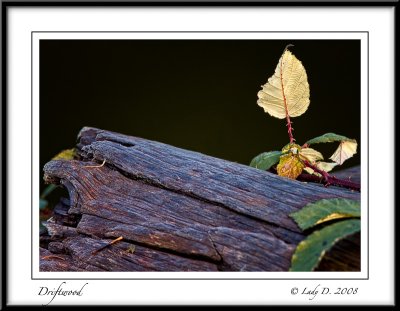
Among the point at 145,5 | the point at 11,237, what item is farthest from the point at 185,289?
the point at 145,5

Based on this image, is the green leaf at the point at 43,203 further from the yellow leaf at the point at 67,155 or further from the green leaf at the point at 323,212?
the green leaf at the point at 323,212

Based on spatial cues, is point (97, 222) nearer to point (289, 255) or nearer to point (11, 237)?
point (11, 237)

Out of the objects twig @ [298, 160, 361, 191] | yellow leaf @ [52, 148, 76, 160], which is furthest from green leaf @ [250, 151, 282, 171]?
yellow leaf @ [52, 148, 76, 160]

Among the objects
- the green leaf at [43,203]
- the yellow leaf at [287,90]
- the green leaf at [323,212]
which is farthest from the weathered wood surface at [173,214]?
the green leaf at [43,203]

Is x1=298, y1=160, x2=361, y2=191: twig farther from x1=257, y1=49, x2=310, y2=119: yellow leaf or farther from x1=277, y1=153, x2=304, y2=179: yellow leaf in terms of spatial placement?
x1=257, y1=49, x2=310, y2=119: yellow leaf

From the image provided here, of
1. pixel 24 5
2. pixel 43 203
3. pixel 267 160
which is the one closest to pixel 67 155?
pixel 43 203

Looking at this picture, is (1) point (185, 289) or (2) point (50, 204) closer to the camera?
(1) point (185, 289)
